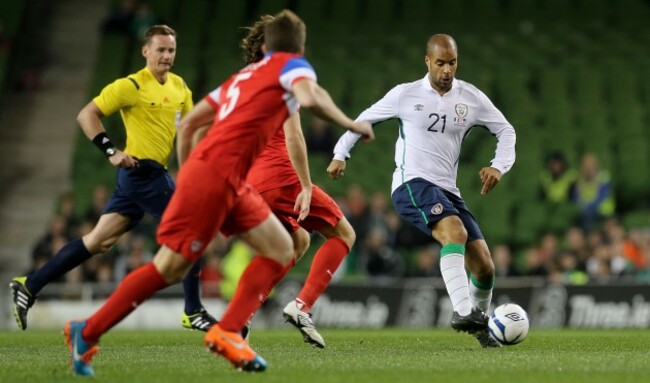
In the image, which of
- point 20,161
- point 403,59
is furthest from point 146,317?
point 403,59

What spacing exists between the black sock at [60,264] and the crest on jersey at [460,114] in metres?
3.04

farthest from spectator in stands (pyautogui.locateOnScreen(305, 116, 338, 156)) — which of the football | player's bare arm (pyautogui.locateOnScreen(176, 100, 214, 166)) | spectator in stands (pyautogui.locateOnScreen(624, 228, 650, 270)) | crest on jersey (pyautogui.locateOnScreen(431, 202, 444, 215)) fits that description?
player's bare arm (pyautogui.locateOnScreen(176, 100, 214, 166))

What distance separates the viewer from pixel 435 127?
9.61 metres

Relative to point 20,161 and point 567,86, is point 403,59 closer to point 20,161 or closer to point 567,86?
point 567,86

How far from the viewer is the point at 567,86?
2270cm

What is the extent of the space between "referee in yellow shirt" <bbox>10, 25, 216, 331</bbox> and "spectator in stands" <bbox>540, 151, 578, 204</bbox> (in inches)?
416

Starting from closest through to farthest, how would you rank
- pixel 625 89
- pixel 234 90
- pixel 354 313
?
1. pixel 234 90
2. pixel 354 313
3. pixel 625 89

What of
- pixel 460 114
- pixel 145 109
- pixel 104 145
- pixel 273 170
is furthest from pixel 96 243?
pixel 460 114

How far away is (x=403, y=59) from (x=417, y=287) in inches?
327

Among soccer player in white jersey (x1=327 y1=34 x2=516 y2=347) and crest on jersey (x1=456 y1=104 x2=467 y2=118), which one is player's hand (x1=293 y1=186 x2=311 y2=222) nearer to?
soccer player in white jersey (x1=327 y1=34 x2=516 y2=347)

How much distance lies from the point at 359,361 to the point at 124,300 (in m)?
1.70

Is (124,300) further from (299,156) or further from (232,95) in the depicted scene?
(299,156)

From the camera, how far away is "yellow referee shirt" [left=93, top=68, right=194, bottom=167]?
9484mm

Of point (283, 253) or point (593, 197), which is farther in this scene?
point (593, 197)
